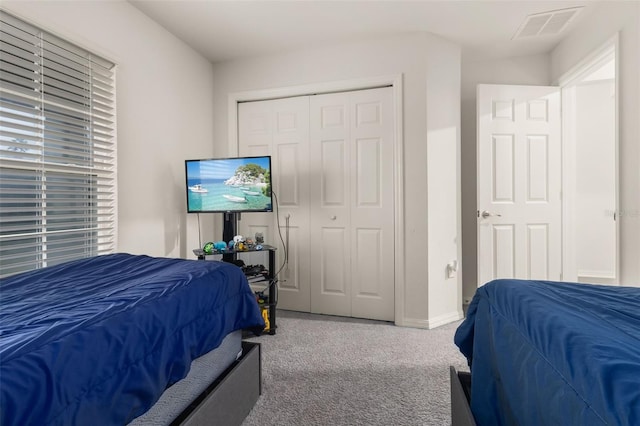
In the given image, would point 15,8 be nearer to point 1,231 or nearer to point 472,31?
point 1,231

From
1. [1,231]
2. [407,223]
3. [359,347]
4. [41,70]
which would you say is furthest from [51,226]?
[407,223]

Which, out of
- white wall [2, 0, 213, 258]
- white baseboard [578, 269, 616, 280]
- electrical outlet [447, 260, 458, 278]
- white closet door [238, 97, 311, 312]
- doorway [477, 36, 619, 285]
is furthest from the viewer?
white baseboard [578, 269, 616, 280]

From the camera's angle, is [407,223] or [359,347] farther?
[407,223]

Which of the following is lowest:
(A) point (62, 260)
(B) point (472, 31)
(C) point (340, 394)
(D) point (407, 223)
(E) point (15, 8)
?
(C) point (340, 394)

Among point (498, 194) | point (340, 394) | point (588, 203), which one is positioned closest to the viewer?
point (340, 394)

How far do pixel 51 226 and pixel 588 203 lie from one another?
201 inches

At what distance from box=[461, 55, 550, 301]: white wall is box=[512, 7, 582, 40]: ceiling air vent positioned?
17.1 inches

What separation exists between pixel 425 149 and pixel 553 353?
2170 mm

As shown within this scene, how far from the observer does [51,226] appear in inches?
69.5

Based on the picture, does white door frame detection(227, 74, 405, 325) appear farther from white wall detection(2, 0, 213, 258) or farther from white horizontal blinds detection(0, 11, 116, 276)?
white horizontal blinds detection(0, 11, 116, 276)

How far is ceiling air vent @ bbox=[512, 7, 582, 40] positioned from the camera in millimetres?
2410

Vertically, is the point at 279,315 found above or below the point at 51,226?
below

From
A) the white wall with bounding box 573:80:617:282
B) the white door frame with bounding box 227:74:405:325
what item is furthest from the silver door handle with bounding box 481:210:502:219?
the white wall with bounding box 573:80:617:282

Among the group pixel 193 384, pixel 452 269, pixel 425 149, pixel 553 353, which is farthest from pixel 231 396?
pixel 425 149
